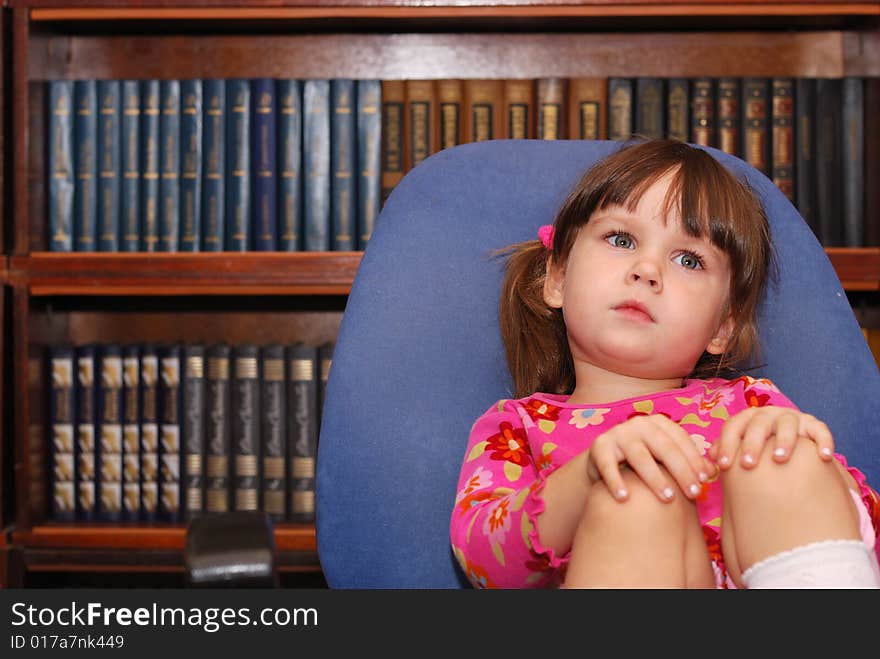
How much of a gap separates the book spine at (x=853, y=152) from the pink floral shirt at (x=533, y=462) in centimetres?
76

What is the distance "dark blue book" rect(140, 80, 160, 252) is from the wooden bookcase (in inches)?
2.9

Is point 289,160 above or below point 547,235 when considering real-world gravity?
above

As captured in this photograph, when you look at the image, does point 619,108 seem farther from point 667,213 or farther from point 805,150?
point 667,213

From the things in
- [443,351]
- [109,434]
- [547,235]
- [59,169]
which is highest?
[59,169]

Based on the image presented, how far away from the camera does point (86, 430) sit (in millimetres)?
1578

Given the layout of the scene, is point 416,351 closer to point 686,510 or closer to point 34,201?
point 686,510

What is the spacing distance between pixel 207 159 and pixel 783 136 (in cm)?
95

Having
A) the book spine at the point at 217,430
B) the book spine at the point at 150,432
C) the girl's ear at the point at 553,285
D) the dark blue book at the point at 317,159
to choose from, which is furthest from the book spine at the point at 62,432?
the girl's ear at the point at 553,285

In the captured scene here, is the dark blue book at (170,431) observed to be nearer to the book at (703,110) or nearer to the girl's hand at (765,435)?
the book at (703,110)

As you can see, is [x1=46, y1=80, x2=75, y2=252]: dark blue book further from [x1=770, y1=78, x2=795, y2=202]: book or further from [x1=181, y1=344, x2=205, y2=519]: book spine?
[x1=770, y1=78, x2=795, y2=202]: book

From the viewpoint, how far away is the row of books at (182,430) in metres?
1.58

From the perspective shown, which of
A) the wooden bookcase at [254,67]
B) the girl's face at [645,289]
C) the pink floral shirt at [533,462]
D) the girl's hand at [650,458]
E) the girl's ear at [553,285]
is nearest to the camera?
the girl's hand at [650,458]

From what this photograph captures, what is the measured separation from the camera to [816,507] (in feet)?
2.05

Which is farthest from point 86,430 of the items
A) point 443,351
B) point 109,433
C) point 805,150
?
point 805,150
